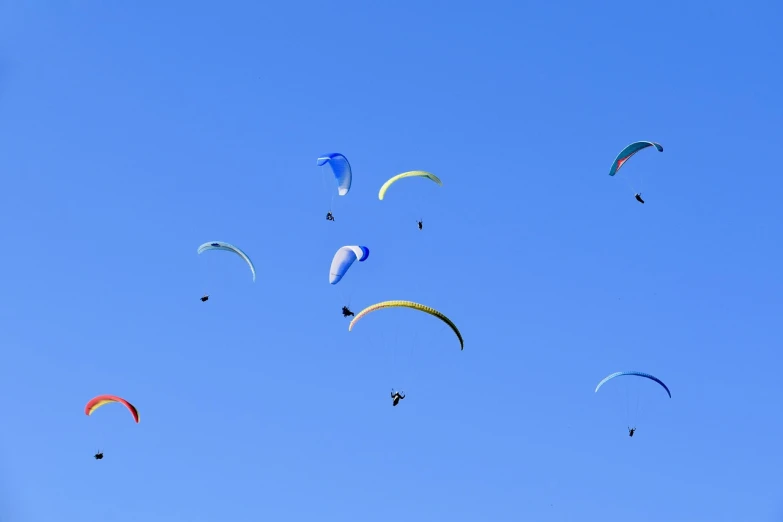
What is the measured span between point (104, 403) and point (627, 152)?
21.9 meters

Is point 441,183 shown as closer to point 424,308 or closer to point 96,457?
point 424,308

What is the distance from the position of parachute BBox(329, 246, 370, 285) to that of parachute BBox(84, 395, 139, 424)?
8.53 meters

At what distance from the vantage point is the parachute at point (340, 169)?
44566mm

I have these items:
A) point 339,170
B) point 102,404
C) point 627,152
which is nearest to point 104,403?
point 102,404

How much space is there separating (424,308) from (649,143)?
12.3 metres

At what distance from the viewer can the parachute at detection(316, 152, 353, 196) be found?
44.6 meters

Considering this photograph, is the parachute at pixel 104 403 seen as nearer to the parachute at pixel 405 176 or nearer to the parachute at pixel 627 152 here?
the parachute at pixel 405 176

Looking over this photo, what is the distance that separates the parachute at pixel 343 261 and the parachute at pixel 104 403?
8532 millimetres

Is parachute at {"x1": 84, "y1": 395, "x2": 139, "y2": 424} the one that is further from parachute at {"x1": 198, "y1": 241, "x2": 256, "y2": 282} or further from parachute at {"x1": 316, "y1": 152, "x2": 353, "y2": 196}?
parachute at {"x1": 316, "y1": 152, "x2": 353, "y2": 196}

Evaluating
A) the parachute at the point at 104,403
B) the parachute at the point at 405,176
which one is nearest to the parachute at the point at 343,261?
the parachute at the point at 405,176

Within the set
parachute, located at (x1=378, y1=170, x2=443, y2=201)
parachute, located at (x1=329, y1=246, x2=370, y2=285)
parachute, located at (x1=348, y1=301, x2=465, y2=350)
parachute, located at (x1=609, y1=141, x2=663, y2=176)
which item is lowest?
parachute, located at (x1=348, y1=301, x2=465, y2=350)

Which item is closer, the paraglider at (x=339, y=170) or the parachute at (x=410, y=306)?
the parachute at (x=410, y=306)

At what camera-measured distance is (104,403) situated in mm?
42594

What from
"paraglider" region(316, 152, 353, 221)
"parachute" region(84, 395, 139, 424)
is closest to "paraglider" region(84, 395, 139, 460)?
"parachute" region(84, 395, 139, 424)
